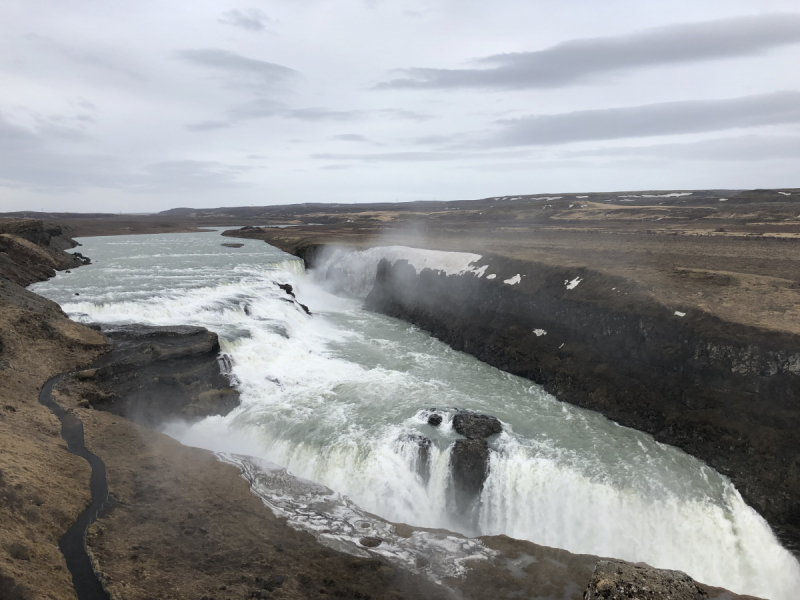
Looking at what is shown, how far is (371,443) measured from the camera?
18.9 metres

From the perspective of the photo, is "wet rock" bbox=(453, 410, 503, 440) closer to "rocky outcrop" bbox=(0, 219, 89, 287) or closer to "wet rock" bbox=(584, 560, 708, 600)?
"wet rock" bbox=(584, 560, 708, 600)

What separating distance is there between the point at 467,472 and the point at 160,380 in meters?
15.3

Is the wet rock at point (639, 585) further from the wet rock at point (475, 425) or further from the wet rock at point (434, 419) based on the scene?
the wet rock at point (434, 419)

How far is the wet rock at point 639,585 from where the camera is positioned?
9.18 meters

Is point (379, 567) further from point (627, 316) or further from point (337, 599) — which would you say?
point (627, 316)

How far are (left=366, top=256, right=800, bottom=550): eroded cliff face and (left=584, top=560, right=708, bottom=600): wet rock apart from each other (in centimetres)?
968

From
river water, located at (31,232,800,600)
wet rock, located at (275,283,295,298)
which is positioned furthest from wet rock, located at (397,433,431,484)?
wet rock, located at (275,283,295,298)

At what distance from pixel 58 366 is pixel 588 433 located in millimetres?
25254

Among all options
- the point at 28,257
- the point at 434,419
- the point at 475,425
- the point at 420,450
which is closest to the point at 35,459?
the point at 420,450

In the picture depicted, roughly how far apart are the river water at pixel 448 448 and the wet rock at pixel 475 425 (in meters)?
0.52

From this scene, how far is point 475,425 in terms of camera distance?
19781mm

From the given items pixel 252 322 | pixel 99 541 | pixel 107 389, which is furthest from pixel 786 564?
pixel 252 322

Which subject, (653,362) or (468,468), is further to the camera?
(653,362)

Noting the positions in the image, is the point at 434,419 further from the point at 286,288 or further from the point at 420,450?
the point at 286,288
